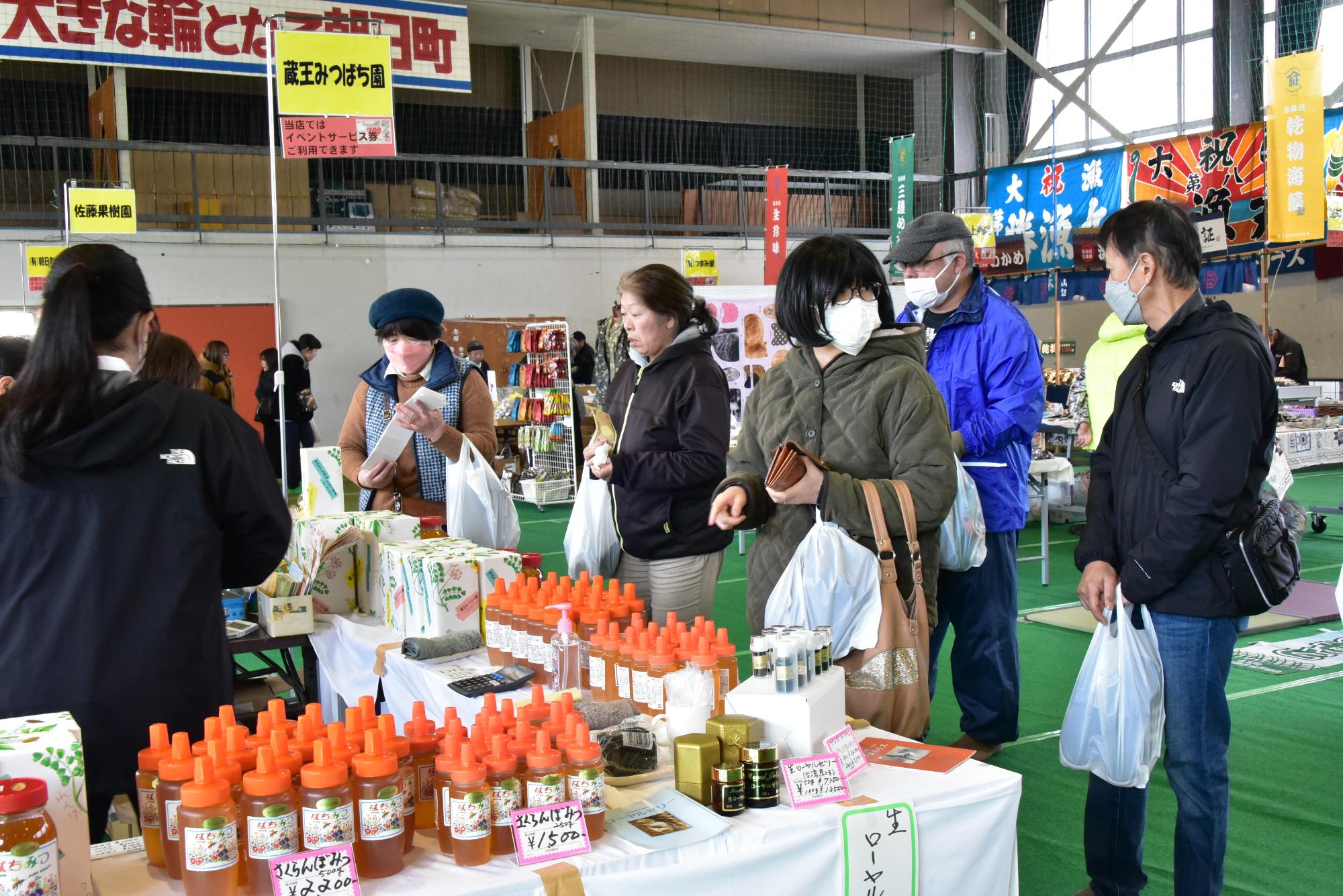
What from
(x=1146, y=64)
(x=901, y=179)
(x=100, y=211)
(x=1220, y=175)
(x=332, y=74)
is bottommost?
(x=332, y=74)

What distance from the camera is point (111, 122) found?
13.0 metres

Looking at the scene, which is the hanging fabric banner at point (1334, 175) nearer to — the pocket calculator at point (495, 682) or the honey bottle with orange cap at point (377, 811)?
the pocket calculator at point (495, 682)

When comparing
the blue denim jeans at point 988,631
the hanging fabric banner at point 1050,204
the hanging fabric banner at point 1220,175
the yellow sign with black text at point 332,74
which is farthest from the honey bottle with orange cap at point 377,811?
the hanging fabric banner at point 1050,204

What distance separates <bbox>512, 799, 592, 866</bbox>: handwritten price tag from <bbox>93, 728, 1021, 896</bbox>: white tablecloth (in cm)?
2

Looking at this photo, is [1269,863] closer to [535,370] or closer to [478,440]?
[478,440]

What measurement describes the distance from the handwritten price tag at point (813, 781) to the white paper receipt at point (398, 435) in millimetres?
1814

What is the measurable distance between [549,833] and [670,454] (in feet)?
4.72

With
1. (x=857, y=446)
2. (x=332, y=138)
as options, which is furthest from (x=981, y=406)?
(x=332, y=138)

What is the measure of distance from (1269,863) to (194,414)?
9.34ft

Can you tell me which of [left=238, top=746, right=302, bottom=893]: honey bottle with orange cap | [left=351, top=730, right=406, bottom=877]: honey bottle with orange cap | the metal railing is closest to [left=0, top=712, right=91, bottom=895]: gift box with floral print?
[left=238, top=746, right=302, bottom=893]: honey bottle with orange cap

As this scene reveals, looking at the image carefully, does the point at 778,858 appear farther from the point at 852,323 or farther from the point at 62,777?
the point at 852,323

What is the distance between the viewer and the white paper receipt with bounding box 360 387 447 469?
3.13 metres

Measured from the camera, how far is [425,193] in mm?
14227

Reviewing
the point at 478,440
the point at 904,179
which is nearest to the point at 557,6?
the point at 904,179
